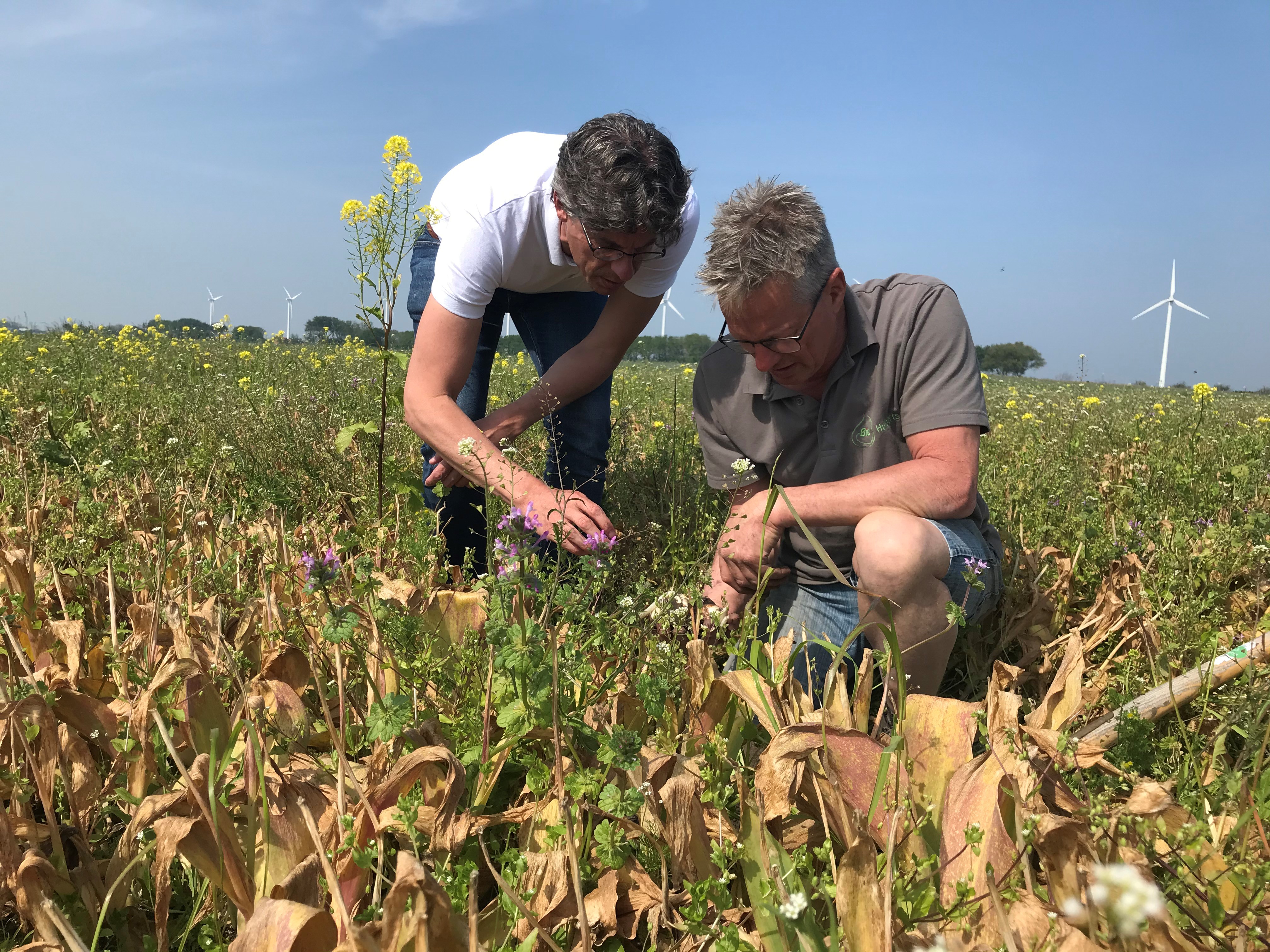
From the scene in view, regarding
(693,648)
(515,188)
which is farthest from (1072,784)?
(515,188)

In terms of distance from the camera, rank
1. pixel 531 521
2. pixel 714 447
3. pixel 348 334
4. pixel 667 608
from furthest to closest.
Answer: pixel 348 334
pixel 714 447
pixel 667 608
pixel 531 521

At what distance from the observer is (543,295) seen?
3.37 m

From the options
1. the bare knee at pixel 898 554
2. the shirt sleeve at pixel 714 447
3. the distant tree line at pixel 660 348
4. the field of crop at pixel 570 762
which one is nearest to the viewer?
the field of crop at pixel 570 762

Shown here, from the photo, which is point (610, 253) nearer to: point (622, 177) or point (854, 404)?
point (622, 177)

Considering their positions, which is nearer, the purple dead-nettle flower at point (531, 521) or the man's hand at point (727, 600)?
the purple dead-nettle flower at point (531, 521)

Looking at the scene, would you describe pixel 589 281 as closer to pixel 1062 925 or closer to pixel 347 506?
pixel 347 506

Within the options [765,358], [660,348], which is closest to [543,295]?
[765,358]

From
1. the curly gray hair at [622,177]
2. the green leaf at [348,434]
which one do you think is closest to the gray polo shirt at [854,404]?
the curly gray hair at [622,177]

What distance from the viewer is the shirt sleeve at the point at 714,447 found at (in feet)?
9.04

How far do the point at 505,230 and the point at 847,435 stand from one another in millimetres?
1323

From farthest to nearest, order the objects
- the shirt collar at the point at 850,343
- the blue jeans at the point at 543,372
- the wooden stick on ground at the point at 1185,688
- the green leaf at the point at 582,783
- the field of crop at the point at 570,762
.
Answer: the blue jeans at the point at 543,372 → the shirt collar at the point at 850,343 → the wooden stick on ground at the point at 1185,688 → the green leaf at the point at 582,783 → the field of crop at the point at 570,762

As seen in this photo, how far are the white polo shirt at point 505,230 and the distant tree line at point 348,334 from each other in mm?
282

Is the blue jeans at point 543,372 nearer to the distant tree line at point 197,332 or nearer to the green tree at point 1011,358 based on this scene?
the distant tree line at point 197,332

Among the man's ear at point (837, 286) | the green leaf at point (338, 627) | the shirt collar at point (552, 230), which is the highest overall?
the shirt collar at point (552, 230)
